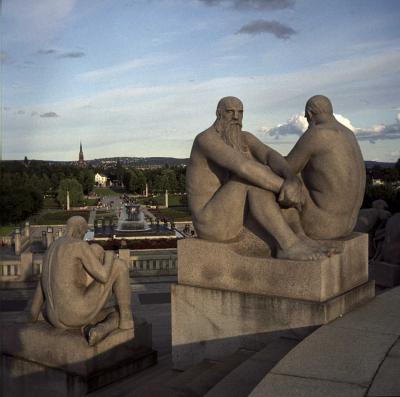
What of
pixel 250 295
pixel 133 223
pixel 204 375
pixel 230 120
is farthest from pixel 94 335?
pixel 133 223

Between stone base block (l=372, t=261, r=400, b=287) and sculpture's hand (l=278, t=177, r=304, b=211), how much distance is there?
424 cm

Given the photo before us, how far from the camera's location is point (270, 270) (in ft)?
19.3

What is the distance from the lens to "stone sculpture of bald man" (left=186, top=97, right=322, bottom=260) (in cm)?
594

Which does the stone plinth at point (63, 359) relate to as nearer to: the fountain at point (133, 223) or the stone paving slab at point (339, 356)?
the stone paving slab at point (339, 356)

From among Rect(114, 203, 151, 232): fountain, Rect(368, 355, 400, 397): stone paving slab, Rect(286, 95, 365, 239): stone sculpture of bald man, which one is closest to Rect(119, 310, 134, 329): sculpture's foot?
Rect(286, 95, 365, 239): stone sculpture of bald man

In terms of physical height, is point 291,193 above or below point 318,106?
below

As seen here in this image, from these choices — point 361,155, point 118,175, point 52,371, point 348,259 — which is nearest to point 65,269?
point 52,371

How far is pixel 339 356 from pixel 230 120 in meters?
3.04

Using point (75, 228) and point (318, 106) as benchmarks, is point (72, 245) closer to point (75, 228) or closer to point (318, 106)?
point (75, 228)

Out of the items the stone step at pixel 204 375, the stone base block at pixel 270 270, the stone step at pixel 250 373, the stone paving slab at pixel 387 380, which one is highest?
the stone base block at pixel 270 270

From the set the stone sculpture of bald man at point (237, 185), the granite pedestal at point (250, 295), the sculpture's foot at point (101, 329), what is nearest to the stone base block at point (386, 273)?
the granite pedestal at point (250, 295)

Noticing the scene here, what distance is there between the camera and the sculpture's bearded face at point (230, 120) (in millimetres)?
6301

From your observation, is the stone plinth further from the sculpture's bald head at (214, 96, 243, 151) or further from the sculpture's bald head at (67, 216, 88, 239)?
the sculpture's bald head at (214, 96, 243, 151)

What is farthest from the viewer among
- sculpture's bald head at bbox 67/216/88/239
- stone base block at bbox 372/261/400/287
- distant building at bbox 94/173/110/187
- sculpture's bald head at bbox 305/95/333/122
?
distant building at bbox 94/173/110/187
